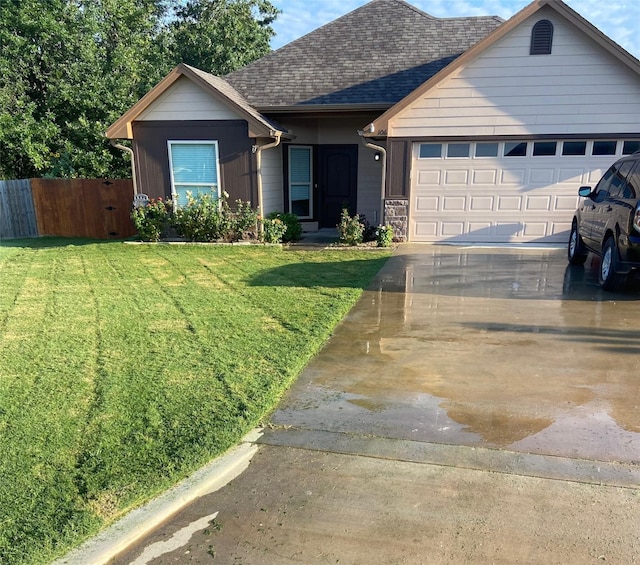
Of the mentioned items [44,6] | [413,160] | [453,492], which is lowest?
[453,492]

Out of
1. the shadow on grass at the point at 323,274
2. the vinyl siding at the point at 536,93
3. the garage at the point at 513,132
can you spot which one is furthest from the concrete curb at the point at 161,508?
the vinyl siding at the point at 536,93

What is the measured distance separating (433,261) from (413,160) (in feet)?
10.2

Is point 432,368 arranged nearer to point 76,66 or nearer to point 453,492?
point 453,492

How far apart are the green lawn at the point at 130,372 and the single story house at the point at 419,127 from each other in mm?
3621

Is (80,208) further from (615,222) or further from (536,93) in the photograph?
(615,222)

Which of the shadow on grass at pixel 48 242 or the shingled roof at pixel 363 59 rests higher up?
the shingled roof at pixel 363 59

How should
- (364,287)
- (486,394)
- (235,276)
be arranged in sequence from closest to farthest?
(486,394) < (364,287) < (235,276)

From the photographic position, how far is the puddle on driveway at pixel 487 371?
3.70 metres

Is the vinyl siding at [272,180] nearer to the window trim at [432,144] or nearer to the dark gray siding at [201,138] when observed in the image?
the dark gray siding at [201,138]

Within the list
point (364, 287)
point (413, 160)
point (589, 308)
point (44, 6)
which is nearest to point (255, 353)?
point (364, 287)

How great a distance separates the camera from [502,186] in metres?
11.7

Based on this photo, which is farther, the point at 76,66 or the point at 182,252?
the point at 76,66

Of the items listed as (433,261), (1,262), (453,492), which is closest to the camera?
(453,492)

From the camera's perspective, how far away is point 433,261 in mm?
10078
